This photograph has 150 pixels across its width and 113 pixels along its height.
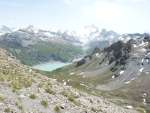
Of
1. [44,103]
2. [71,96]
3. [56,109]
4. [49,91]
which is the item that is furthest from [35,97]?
[71,96]

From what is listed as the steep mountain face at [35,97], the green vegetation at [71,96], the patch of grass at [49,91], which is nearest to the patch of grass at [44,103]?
the steep mountain face at [35,97]

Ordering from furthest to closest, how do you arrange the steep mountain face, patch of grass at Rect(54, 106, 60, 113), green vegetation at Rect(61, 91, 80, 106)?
green vegetation at Rect(61, 91, 80, 106) < patch of grass at Rect(54, 106, 60, 113) < the steep mountain face

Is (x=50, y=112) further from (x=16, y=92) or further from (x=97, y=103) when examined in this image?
(x=97, y=103)

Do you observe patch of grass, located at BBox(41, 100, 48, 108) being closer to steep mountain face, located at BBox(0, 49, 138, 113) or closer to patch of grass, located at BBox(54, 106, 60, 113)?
steep mountain face, located at BBox(0, 49, 138, 113)

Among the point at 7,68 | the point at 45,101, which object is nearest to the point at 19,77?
the point at 7,68

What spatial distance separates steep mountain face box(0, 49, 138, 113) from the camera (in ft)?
83.3

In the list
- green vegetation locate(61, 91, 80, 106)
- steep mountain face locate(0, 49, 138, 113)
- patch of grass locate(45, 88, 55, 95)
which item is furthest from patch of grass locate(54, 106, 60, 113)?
patch of grass locate(45, 88, 55, 95)

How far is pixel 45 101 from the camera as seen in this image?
88.8ft

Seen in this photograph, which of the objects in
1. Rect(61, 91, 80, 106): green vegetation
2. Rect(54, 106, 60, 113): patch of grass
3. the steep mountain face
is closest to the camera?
the steep mountain face

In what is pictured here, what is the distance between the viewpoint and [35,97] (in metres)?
27.4

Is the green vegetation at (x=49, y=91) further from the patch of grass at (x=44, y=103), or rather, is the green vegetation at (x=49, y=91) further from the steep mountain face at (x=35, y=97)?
the patch of grass at (x=44, y=103)

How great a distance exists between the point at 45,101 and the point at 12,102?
2.74 metres

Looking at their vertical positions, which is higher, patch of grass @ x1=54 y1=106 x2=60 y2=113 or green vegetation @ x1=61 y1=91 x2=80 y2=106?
green vegetation @ x1=61 y1=91 x2=80 y2=106

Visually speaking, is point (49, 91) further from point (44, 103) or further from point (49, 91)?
point (44, 103)
